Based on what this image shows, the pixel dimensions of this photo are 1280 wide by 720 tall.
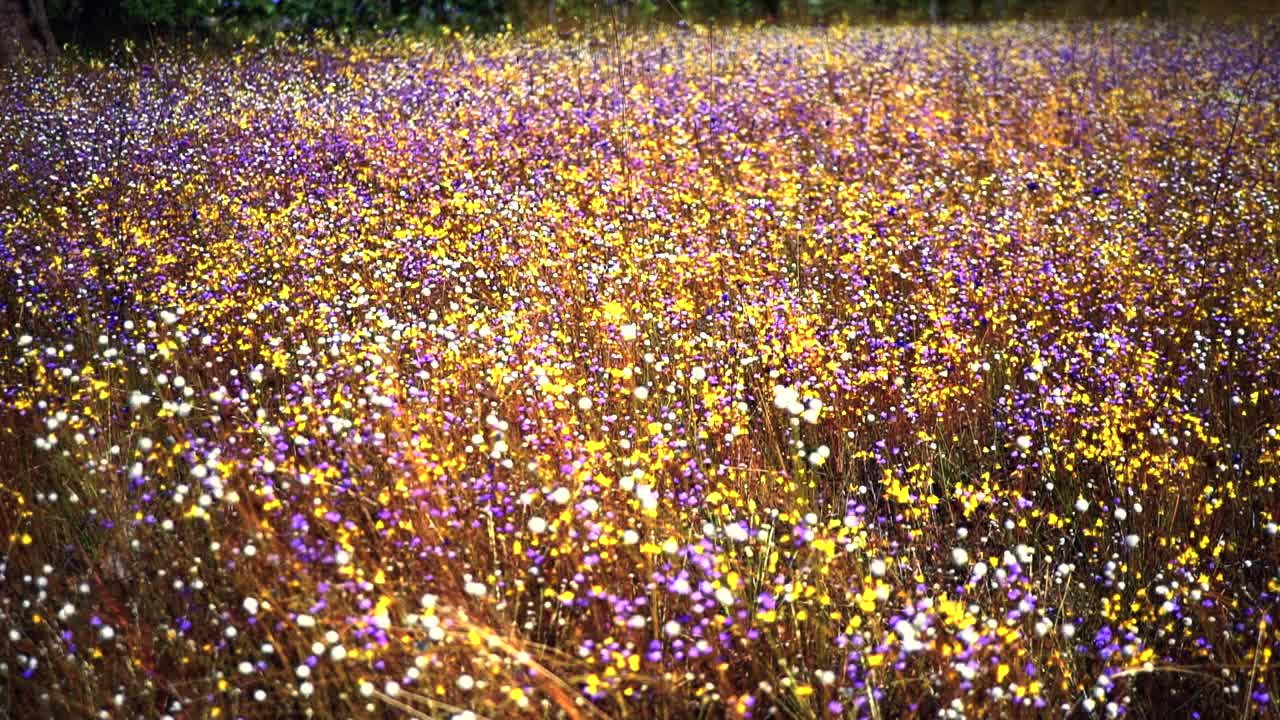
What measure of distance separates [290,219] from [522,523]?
3.28 meters

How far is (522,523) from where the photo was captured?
2855 millimetres

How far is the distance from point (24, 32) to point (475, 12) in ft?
23.6

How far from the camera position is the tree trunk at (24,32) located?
945 centimetres

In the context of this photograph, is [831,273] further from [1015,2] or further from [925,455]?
[1015,2]

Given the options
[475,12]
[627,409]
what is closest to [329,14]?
[475,12]

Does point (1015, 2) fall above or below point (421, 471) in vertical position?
above

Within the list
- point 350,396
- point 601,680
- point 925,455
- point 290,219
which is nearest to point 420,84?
point 290,219

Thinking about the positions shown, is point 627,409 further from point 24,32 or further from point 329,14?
point 329,14

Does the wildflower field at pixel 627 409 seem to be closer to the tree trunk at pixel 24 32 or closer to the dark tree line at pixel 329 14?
the tree trunk at pixel 24 32

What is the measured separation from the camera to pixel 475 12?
593 inches

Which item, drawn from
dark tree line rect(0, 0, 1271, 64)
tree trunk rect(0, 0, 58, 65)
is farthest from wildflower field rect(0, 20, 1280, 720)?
dark tree line rect(0, 0, 1271, 64)

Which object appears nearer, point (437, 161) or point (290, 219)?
point (290, 219)

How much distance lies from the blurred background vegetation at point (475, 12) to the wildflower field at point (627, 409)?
2.22m

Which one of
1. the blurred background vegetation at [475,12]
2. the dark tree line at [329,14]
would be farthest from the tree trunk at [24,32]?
the blurred background vegetation at [475,12]
